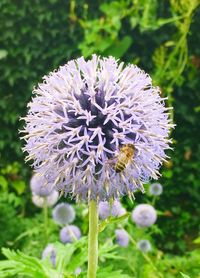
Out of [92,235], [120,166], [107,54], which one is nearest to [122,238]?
[92,235]

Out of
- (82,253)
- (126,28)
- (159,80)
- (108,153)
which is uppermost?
(126,28)

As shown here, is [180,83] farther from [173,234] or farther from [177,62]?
[173,234]

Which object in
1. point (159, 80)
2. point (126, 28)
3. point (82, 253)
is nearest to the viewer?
point (82, 253)

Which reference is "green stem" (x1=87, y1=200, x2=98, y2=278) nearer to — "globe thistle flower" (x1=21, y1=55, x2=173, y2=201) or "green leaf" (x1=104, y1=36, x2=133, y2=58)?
"globe thistle flower" (x1=21, y1=55, x2=173, y2=201)

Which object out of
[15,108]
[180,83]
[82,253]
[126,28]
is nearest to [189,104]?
[180,83]

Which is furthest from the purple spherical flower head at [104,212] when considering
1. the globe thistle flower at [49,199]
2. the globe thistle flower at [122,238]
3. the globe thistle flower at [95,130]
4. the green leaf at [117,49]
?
the green leaf at [117,49]

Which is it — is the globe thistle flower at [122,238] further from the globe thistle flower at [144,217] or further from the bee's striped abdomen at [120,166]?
the bee's striped abdomen at [120,166]
